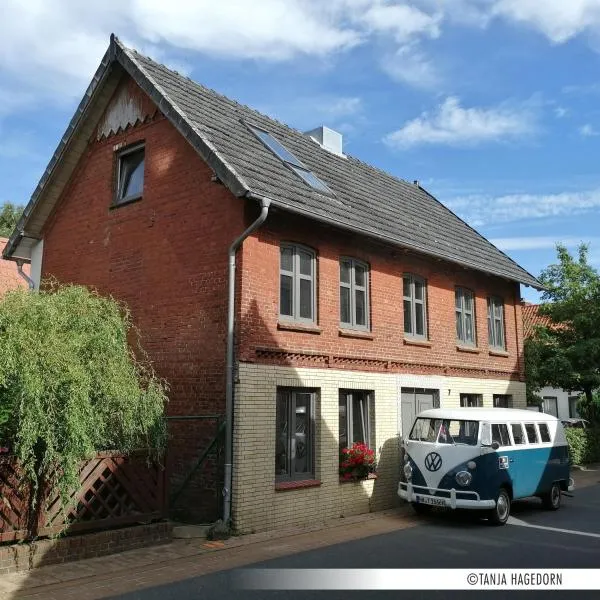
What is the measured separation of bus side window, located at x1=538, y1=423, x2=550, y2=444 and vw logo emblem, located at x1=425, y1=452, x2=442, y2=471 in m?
2.83

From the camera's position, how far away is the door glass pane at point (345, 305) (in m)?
13.0

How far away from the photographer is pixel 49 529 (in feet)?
26.2

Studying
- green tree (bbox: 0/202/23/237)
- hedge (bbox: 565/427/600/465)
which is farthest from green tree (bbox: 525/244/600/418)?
green tree (bbox: 0/202/23/237)

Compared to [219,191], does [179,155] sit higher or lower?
higher

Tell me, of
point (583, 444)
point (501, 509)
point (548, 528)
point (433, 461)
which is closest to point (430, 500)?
point (433, 461)

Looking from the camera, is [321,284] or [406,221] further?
[406,221]

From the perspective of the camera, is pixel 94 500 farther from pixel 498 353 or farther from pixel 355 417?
pixel 498 353

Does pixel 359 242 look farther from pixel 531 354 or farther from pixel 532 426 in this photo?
pixel 531 354

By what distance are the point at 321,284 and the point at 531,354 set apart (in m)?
12.4

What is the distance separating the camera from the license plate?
36.9 ft

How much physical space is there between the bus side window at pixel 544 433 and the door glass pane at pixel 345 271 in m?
5.02

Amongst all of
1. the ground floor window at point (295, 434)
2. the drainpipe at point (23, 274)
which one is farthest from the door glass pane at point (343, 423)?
the drainpipe at point (23, 274)

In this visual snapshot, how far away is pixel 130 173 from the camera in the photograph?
14.0 meters

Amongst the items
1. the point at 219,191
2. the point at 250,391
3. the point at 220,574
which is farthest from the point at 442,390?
the point at 220,574
